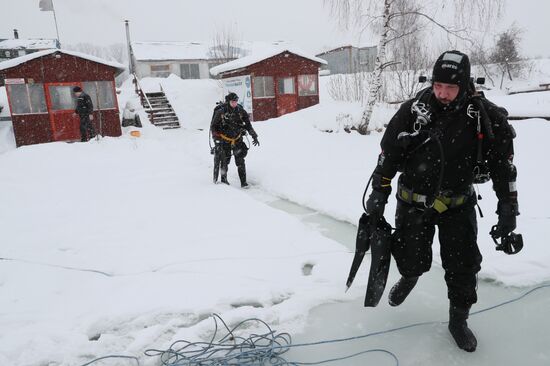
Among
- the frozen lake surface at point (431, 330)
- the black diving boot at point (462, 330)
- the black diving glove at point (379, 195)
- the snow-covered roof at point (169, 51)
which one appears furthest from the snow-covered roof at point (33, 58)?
the snow-covered roof at point (169, 51)

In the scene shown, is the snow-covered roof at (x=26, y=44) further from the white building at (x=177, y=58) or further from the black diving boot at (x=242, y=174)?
the black diving boot at (x=242, y=174)

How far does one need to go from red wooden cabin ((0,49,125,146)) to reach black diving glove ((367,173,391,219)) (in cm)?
1377

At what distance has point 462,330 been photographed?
2576 millimetres

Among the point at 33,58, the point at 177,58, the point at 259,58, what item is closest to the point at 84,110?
the point at 33,58

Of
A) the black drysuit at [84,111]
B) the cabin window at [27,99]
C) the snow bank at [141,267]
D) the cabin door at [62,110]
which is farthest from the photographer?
the cabin door at [62,110]

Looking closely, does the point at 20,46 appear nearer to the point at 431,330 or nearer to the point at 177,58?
the point at 177,58

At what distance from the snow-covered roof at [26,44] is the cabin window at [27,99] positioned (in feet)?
62.3

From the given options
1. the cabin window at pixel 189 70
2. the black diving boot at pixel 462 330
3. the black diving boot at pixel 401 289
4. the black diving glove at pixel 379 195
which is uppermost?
the cabin window at pixel 189 70

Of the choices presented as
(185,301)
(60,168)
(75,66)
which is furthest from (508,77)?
(185,301)

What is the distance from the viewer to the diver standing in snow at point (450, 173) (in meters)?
2.27

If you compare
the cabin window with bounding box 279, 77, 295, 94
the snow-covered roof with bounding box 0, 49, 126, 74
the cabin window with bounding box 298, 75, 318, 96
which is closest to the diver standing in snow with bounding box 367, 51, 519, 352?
the snow-covered roof with bounding box 0, 49, 126, 74

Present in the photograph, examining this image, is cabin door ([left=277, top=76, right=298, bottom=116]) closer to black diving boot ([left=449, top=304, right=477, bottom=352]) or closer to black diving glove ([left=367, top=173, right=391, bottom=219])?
black diving glove ([left=367, top=173, right=391, bottom=219])

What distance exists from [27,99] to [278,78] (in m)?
9.72

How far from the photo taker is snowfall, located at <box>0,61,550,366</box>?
114 inches
